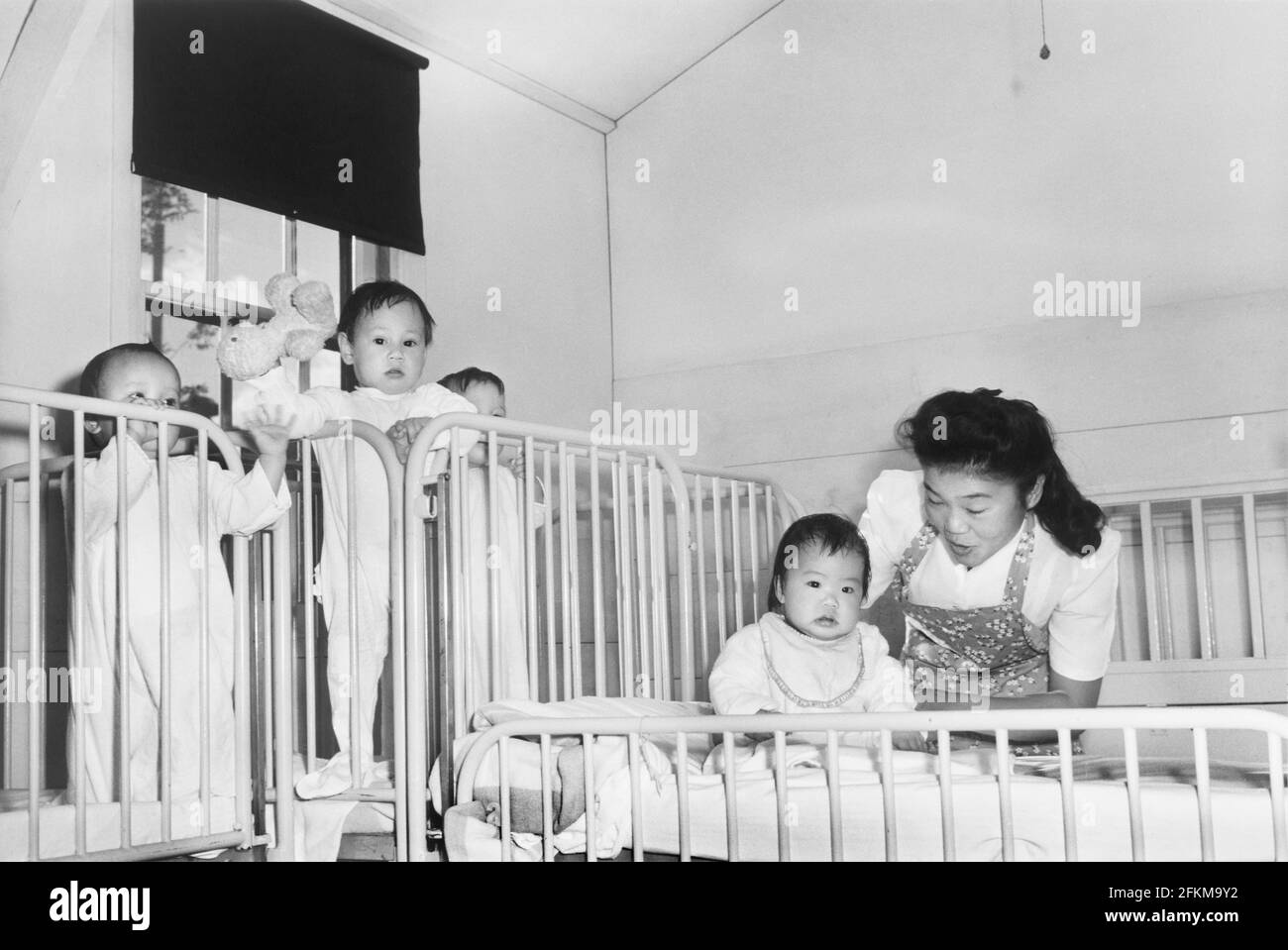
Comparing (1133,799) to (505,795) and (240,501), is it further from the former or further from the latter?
(240,501)

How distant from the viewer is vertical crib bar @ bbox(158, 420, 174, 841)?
5.76 feet

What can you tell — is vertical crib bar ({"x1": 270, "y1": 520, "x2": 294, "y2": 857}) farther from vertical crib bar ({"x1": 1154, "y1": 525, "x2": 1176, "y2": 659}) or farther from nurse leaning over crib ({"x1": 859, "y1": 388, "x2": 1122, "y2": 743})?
vertical crib bar ({"x1": 1154, "y1": 525, "x2": 1176, "y2": 659})

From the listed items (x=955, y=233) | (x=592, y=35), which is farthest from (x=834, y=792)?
(x=592, y=35)

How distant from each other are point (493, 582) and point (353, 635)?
0.73 ft

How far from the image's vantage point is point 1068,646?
200 cm

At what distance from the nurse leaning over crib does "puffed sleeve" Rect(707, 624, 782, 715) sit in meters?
0.23

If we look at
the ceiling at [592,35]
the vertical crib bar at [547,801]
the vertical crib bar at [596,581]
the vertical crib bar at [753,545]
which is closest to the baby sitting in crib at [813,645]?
the vertical crib bar at [596,581]

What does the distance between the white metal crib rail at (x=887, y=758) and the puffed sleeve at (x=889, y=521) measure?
0.55m

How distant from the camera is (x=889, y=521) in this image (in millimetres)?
2145

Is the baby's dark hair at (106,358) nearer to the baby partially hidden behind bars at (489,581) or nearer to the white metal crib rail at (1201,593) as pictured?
the baby partially hidden behind bars at (489,581)

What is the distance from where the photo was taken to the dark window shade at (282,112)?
2662mm

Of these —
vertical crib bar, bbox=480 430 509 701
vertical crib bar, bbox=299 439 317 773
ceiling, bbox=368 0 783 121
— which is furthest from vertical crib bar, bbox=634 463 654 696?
ceiling, bbox=368 0 783 121
